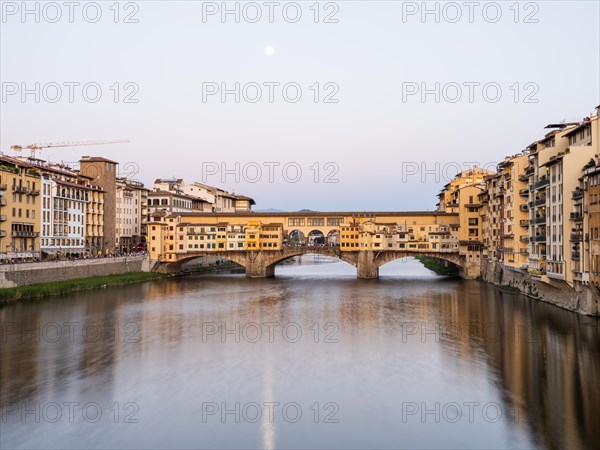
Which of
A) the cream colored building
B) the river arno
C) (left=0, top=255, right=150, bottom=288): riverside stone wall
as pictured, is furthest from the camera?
the cream colored building

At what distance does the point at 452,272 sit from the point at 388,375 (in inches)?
1779

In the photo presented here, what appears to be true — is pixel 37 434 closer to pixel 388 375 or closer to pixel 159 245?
pixel 388 375

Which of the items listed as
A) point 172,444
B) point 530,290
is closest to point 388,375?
point 172,444

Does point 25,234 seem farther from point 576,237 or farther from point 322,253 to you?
point 576,237

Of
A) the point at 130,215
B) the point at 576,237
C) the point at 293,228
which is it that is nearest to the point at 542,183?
the point at 576,237

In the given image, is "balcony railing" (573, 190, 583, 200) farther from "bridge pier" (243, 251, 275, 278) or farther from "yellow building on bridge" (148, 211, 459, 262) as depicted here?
"bridge pier" (243, 251, 275, 278)

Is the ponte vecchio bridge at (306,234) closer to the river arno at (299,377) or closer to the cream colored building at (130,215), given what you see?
the cream colored building at (130,215)

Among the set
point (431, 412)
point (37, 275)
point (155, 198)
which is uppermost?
point (155, 198)

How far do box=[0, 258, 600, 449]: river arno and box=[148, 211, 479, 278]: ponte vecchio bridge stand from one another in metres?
21.8

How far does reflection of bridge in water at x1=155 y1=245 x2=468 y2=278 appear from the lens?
57.2m

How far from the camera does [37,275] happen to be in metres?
38.6

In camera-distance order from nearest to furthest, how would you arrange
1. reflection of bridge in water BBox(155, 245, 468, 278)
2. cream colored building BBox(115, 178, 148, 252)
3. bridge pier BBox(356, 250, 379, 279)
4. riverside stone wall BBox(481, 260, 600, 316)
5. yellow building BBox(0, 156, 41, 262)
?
1. riverside stone wall BBox(481, 260, 600, 316)
2. yellow building BBox(0, 156, 41, 262)
3. reflection of bridge in water BBox(155, 245, 468, 278)
4. bridge pier BBox(356, 250, 379, 279)
5. cream colored building BBox(115, 178, 148, 252)

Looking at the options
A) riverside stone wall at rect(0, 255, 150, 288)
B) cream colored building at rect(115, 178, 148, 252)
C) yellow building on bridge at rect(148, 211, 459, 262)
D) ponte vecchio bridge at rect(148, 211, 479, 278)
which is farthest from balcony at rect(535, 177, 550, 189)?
cream colored building at rect(115, 178, 148, 252)

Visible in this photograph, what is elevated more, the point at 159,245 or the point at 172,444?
the point at 159,245
